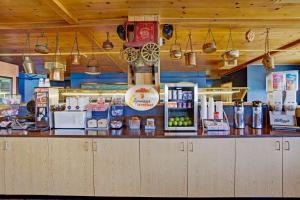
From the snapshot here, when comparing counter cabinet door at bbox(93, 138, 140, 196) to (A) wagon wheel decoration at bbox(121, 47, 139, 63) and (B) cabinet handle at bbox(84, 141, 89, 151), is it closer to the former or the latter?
(B) cabinet handle at bbox(84, 141, 89, 151)

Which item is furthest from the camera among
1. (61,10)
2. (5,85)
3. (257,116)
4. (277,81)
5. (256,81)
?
(256,81)

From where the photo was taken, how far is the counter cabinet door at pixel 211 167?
8.58 ft

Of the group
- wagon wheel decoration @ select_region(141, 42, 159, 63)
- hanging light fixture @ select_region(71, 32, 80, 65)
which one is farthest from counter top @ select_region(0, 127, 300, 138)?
hanging light fixture @ select_region(71, 32, 80, 65)

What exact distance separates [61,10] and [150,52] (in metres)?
1.23

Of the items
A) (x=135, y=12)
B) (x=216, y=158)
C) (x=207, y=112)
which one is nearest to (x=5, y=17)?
(x=135, y=12)

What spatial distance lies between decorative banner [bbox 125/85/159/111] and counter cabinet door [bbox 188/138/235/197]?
2.53 feet

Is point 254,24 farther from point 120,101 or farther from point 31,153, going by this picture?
point 31,153

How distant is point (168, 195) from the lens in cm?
265

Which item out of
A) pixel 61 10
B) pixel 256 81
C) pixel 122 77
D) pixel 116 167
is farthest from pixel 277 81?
pixel 122 77

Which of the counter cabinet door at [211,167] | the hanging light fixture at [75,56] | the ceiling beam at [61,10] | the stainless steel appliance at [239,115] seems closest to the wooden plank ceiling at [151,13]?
the ceiling beam at [61,10]

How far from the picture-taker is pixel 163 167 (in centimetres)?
264

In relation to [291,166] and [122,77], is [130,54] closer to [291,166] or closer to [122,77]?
[291,166]

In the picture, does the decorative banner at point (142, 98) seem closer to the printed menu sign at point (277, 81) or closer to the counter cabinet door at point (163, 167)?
the counter cabinet door at point (163, 167)

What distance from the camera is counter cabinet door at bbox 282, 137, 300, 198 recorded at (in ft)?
8.52
